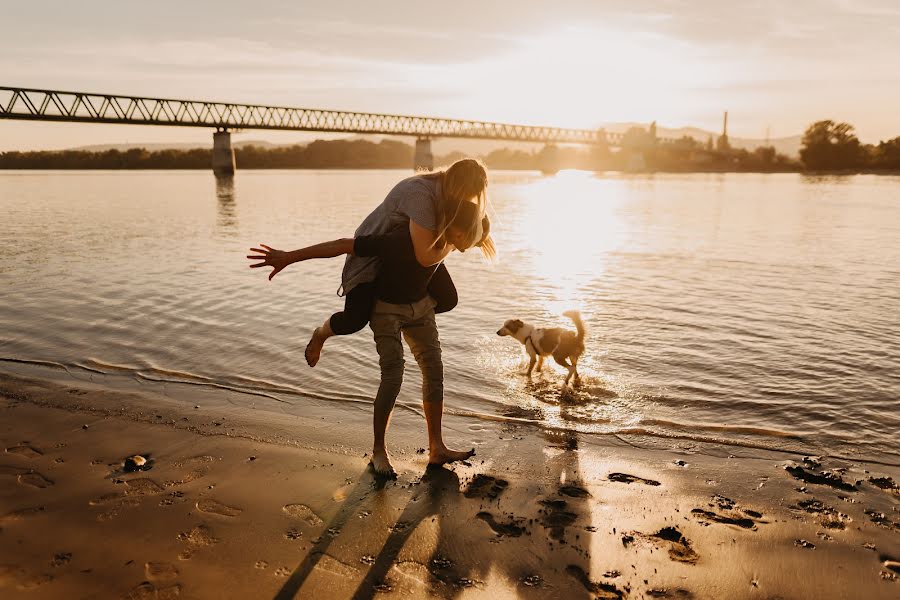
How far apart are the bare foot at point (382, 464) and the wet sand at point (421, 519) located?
9 centimetres

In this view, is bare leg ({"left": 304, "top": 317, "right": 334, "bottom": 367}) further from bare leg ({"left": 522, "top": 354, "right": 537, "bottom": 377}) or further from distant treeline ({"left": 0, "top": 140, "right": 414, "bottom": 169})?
distant treeline ({"left": 0, "top": 140, "right": 414, "bottom": 169})

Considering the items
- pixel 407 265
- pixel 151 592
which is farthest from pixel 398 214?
pixel 151 592

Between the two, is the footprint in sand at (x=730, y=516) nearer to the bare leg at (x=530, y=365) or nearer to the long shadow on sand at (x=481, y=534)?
the long shadow on sand at (x=481, y=534)

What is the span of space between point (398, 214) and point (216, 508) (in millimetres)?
2296

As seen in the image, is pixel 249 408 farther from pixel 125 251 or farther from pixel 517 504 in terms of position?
pixel 125 251

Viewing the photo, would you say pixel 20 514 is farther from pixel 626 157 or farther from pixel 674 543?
pixel 626 157

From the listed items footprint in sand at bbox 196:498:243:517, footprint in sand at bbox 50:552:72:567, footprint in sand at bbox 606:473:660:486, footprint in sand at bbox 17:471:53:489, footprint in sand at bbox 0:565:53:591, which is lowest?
footprint in sand at bbox 606:473:660:486

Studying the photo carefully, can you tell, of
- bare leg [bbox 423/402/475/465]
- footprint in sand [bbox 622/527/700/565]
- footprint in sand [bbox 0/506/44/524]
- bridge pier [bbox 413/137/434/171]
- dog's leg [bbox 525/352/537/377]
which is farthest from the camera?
bridge pier [bbox 413/137/434/171]

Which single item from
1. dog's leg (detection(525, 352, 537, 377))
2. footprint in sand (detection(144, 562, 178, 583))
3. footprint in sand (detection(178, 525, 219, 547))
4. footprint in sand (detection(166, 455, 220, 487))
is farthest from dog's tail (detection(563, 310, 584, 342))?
footprint in sand (detection(144, 562, 178, 583))

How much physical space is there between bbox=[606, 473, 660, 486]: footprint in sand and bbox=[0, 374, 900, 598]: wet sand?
20mm

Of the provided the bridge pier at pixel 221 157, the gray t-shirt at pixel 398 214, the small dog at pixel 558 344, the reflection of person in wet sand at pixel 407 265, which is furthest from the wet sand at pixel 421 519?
the bridge pier at pixel 221 157

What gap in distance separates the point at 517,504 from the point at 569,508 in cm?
35

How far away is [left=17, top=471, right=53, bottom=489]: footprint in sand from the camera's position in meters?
4.19

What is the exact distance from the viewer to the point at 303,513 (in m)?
3.95
